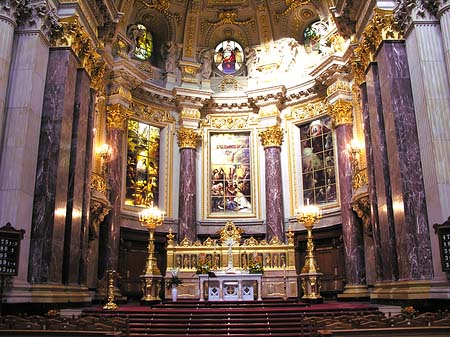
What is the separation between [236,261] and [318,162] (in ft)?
22.8

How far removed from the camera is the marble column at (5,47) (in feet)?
37.9

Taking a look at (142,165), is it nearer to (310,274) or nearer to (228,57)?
(228,57)

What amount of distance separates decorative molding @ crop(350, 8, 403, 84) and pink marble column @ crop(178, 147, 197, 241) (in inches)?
408

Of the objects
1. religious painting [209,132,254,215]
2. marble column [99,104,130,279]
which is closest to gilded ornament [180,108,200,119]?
religious painting [209,132,254,215]

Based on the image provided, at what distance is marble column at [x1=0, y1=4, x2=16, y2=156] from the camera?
1156 centimetres

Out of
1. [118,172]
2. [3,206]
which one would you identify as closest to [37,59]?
[3,206]

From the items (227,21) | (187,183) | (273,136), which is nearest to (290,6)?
(227,21)

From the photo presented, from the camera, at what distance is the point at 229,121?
24797mm

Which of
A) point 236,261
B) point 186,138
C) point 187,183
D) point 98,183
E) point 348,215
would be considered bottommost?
point 236,261

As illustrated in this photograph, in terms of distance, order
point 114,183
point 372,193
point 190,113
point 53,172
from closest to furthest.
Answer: point 53,172, point 372,193, point 114,183, point 190,113

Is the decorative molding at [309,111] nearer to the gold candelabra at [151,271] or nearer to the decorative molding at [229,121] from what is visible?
the decorative molding at [229,121]

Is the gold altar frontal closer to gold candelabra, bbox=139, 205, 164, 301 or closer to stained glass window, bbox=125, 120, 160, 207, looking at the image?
gold candelabra, bbox=139, 205, 164, 301

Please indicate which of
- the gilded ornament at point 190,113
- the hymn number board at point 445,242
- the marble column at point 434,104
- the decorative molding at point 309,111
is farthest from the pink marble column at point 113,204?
the hymn number board at point 445,242

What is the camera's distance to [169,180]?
2330cm
